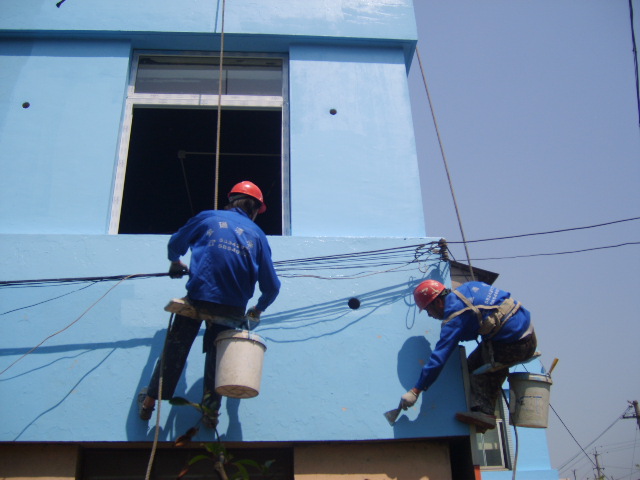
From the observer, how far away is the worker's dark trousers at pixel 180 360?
149 inches

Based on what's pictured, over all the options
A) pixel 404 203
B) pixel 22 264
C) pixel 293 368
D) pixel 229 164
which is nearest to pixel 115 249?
pixel 22 264

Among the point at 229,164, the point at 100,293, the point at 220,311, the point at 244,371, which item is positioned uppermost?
the point at 229,164

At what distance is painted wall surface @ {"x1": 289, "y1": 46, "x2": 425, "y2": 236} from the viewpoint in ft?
15.9

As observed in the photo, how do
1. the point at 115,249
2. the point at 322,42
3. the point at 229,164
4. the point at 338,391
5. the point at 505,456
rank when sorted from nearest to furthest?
1. the point at 338,391
2. the point at 115,249
3. the point at 322,42
4. the point at 229,164
5. the point at 505,456

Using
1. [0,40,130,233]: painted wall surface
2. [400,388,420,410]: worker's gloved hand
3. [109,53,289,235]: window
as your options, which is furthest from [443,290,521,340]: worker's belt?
[0,40,130,233]: painted wall surface

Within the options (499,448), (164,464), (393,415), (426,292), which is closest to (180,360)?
(164,464)

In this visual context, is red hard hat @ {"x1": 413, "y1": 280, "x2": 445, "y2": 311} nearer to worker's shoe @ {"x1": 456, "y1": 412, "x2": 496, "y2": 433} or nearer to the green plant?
worker's shoe @ {"x1": 456, "y1": 412, "x2": 496, "y2": 433}

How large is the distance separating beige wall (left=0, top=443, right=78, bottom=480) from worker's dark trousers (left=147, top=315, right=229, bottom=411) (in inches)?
27.9

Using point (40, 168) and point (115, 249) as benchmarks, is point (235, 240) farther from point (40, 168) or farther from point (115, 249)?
point (40, 168)

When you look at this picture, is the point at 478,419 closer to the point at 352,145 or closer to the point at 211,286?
the point at 211,286

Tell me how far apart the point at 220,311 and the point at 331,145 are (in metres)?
1.95

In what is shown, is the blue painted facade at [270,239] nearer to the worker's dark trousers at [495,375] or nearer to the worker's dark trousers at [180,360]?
the worker's dark trousers at [495,375]

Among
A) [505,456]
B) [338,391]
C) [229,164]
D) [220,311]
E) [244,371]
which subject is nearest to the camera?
[244,371]

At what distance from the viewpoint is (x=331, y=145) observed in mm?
5109
